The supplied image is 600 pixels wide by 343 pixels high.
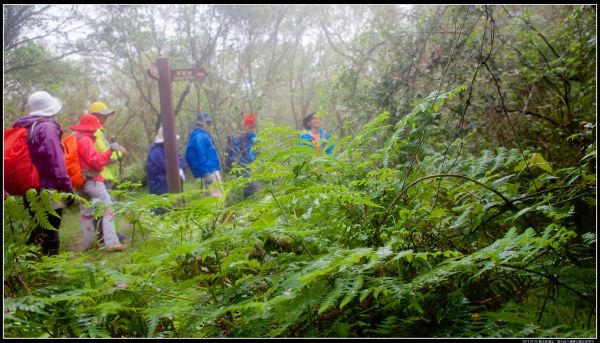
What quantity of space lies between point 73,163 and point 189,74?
A: 2120mm

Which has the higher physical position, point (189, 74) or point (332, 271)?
point (189, 74)

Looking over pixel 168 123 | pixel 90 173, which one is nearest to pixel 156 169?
pixel 168 123

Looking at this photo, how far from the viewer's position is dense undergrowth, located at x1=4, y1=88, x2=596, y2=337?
1.44 meters

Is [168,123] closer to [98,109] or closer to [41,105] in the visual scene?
[98,109]

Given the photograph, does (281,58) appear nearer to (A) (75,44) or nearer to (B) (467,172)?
(A) (75,44)

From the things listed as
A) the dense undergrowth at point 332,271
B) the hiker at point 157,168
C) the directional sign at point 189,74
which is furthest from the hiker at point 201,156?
the dense undergrowth at point 332,271

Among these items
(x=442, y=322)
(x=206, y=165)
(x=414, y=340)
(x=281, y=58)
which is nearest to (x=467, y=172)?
(x=442, y=322)

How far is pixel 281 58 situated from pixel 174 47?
4862 millimetres

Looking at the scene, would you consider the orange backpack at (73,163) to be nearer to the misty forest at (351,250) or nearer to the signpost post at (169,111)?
the signpost post at (169,111)

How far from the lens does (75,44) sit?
423 inches

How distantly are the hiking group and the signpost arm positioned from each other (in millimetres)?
518

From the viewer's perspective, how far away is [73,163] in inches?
219

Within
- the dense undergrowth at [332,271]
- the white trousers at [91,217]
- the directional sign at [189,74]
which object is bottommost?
the white trousers at [91,217]

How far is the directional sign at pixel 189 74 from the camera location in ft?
21.4
